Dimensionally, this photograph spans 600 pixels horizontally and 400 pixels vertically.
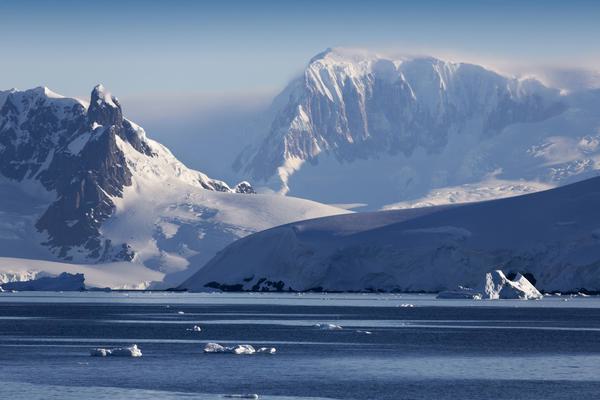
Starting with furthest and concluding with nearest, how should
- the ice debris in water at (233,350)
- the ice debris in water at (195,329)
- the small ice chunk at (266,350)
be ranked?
the ice debris in water at (195,329) → the small ice chunk at (266,350) → the ice debris in water at (233,350)

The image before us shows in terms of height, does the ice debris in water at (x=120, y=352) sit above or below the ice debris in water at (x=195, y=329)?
below

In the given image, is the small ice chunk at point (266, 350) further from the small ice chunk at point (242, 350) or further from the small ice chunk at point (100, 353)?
the small ice chunk at point (100, 353)

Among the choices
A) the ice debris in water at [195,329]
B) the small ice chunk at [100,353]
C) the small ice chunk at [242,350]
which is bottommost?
the small ice chunk at [100,353]

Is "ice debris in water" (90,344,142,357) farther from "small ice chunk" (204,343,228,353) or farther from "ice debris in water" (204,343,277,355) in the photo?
"ice debris in water" (204,343,277,355)

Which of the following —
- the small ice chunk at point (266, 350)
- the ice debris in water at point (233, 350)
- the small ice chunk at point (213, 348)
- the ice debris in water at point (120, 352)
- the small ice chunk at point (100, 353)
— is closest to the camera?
the ice debris in water at point (120, 352)

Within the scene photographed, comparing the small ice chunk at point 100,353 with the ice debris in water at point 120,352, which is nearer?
the ice debris in water at point 120,352

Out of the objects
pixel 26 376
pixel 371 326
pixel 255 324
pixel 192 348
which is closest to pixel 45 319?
pixel 255 324

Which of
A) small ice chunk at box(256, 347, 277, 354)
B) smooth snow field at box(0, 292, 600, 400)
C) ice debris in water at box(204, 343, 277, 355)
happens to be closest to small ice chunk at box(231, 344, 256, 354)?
ice debris in water at box(204, 343, 277, 355)

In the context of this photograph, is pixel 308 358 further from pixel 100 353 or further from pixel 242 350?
pixel 100 353

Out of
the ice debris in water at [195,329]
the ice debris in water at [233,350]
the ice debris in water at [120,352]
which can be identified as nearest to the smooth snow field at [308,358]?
the ice debris in water at [233,350]
